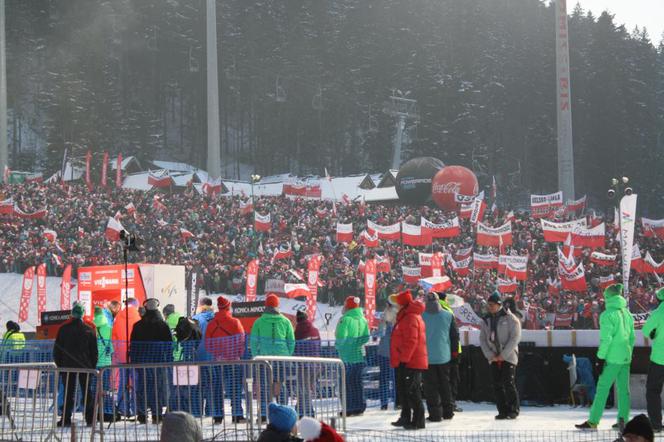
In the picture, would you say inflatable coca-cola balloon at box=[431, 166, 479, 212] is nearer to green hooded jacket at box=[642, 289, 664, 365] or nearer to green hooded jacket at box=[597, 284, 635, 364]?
green hooded jacket at box=[597, 284, 635, 364]

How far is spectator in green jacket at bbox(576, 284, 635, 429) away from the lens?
1005cm

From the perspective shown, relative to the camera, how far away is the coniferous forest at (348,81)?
242ft

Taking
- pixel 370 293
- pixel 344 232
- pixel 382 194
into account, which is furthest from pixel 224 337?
pixel 382 194

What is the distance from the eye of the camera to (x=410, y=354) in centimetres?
1043

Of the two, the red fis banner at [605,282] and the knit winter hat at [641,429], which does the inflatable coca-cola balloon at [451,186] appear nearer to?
the red fis banner at [605,282]

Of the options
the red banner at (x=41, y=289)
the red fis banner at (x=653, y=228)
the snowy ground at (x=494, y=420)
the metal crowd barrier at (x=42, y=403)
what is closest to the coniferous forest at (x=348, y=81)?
the red fis banner at (x=653, y=228)

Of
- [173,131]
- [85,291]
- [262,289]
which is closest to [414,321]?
[85,291]

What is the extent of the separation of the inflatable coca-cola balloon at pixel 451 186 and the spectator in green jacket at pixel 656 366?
3507 cm

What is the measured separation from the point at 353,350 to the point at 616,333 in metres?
3.16

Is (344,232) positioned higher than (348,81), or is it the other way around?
(348,81)

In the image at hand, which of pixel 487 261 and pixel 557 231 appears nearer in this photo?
pixel 487 261

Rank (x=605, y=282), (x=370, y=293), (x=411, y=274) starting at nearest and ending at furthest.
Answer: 1. (x=370, y=293)
2. (x=605, y=282)
3. (x=411, y=274)

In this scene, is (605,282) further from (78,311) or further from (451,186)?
(451,186)

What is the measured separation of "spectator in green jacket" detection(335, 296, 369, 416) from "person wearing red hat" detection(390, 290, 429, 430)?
5.49 feet
